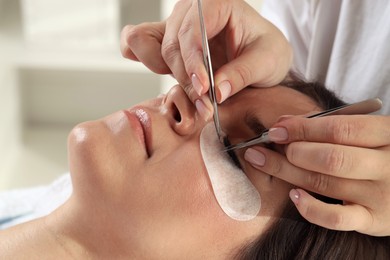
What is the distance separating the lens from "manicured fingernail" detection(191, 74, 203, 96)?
0.91 metres

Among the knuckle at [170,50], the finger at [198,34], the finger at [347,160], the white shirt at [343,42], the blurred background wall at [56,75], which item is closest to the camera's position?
the finger at [347,160]

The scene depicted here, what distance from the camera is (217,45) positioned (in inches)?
45.1

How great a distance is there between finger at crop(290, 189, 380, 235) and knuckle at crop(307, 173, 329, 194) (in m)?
0.02

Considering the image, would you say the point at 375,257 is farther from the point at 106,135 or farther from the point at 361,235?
the point at 106,135

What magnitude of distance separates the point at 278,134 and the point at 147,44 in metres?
0.33

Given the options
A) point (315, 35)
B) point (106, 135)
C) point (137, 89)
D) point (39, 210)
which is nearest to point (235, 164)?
point (106, 135)

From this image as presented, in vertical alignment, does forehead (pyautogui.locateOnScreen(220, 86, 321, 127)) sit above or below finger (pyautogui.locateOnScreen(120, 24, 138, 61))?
below

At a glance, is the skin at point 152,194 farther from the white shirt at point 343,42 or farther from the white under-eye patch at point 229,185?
the white shirt at point 343,42

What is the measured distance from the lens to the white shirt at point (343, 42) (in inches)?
46.9

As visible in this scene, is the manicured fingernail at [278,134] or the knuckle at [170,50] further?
the knuckle at [170,50]

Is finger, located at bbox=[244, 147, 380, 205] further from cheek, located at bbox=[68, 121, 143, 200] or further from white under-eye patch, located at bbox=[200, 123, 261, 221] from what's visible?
cheek, located at bbox=[68, 121, 143, 200]

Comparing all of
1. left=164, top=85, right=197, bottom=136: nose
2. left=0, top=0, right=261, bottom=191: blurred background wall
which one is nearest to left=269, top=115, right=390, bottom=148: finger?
left=164, top=85, right=197, bottom=136: nose

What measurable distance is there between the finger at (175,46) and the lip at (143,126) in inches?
3.5

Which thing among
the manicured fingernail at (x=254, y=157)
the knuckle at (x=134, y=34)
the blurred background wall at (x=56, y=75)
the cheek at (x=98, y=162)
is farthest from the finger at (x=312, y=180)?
the blurred background wall at (x=56, y=75)
